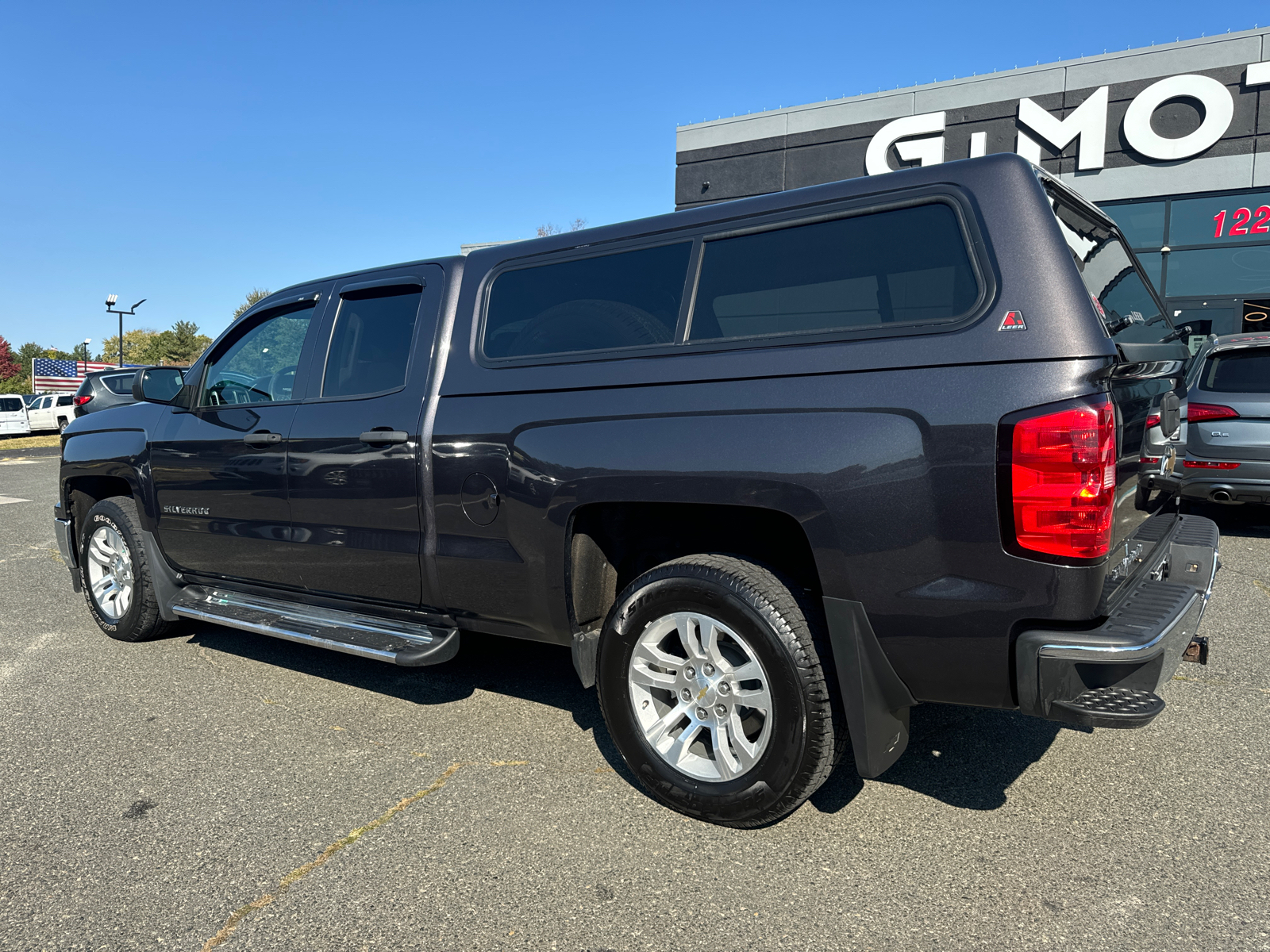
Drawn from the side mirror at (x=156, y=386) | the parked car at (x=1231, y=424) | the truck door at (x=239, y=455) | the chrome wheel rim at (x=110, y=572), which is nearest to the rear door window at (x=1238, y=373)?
the parked car at (x=1231, y=424)

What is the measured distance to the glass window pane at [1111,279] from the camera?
8.43ft

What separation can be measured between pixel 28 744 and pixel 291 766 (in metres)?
1.19

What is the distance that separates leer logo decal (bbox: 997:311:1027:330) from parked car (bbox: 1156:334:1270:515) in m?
5.62

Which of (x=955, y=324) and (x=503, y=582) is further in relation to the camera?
(x=503, y=582)

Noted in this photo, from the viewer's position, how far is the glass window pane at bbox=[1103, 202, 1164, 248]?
1543 centimetres

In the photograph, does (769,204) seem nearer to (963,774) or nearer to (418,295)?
(418,295)

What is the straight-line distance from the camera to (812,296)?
9.02 ft

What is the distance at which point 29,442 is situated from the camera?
92.1ft

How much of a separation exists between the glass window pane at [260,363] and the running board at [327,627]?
3.27 feet

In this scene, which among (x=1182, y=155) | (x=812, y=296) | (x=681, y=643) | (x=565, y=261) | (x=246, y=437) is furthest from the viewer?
(x=1182, y=155)

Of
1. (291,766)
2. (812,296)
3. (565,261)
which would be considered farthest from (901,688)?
(291,766)

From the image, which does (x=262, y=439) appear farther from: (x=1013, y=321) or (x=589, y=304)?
(x=1013, y=321)

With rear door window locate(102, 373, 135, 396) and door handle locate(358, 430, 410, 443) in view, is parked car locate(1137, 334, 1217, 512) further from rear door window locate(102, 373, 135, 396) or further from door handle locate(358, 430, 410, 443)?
rear door window locate(102, 373, 135, 396)

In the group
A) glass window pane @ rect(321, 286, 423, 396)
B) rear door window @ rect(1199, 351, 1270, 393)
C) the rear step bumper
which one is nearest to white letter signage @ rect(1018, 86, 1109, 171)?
rear door window @ rect(1199, 351, 1270, 393)
